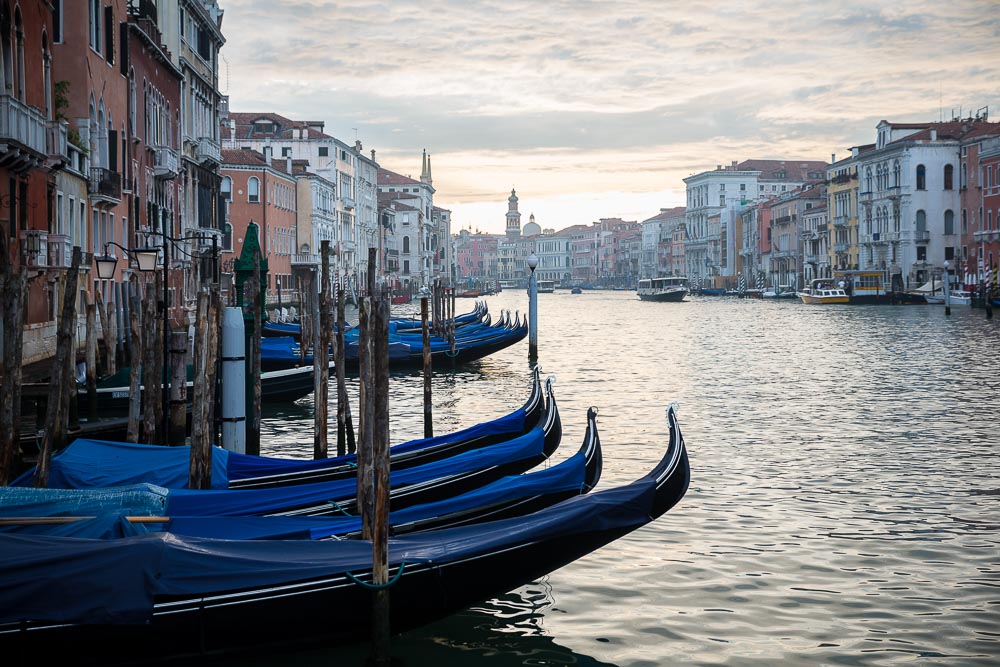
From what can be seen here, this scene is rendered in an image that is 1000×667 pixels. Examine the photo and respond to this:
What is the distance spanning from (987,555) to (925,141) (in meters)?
45.6

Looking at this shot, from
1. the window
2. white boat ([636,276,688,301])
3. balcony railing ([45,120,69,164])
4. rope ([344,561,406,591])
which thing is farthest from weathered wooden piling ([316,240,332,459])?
white boat ([636,276,688,301])

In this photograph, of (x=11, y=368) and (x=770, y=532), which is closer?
(x=11, y=368)

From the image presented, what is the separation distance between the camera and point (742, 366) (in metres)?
20.9

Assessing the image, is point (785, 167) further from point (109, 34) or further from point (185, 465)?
point (185, 465)

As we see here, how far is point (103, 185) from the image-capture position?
17625 millimetres

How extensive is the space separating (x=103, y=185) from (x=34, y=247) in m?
3.81

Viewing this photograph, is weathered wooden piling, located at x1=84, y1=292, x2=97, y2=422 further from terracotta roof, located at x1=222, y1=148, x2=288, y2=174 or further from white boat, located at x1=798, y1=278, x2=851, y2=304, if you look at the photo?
white boat, located at x1=798, y1=278, x2=851, y2=304

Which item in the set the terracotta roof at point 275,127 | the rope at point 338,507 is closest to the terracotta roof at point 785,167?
the terracotta roof at point 275,127

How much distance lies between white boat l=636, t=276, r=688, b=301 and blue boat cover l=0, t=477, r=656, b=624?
60.4m

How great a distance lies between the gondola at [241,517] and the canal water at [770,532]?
52 cm

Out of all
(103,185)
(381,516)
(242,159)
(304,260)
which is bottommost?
(381,516)

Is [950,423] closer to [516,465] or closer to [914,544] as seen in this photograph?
[914,544]

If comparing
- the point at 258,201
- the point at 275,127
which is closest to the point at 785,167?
the point at 275,127

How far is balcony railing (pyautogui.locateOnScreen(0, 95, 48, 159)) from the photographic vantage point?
12.0 meters
